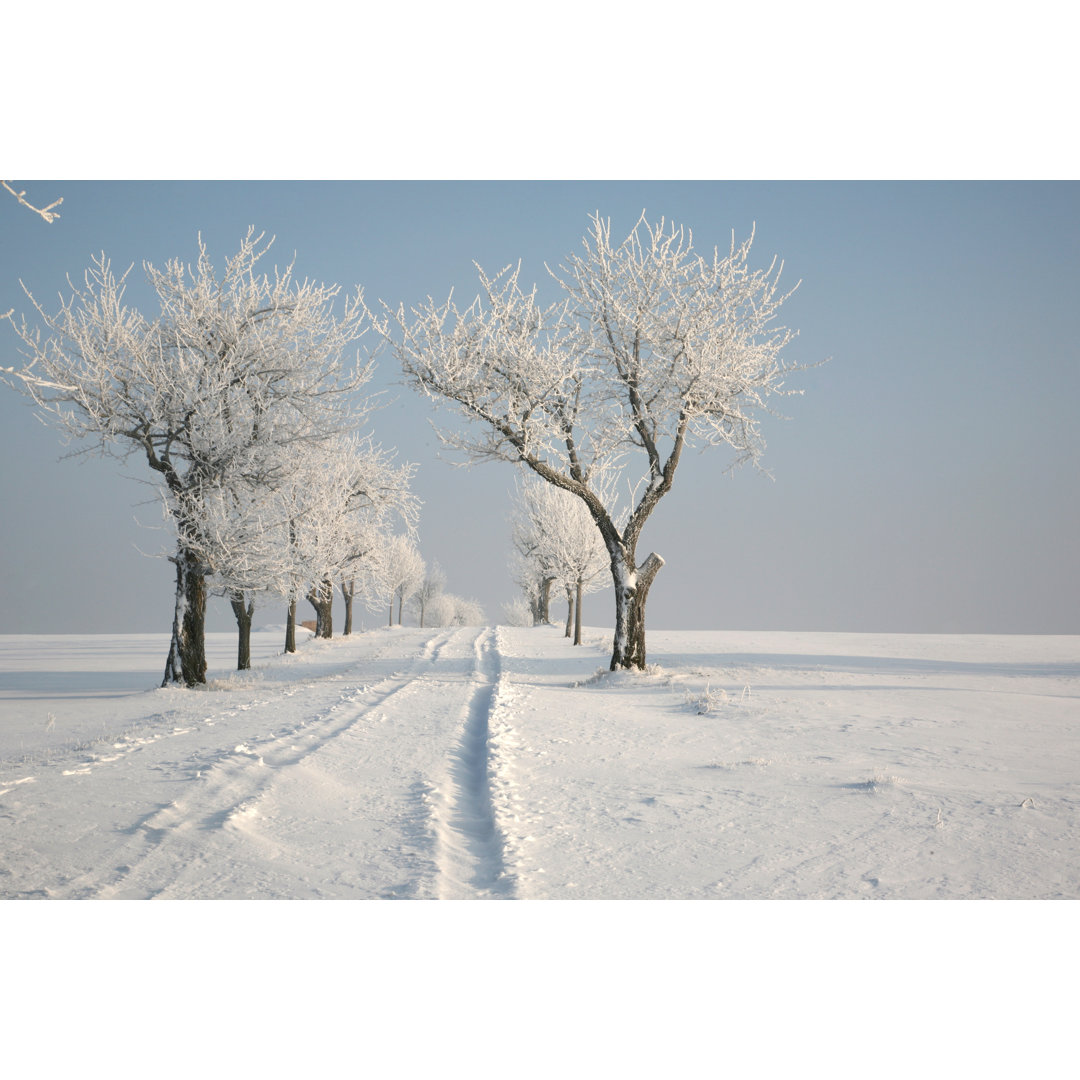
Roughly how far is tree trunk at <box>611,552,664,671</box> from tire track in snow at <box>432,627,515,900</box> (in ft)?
22.4

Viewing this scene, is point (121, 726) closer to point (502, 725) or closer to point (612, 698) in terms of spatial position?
point (502, 725)

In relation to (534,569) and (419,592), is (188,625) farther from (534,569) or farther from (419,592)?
(419,592)

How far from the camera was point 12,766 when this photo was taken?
793 centimetres

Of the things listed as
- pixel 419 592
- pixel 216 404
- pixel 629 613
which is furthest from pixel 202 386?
pixel 419 592

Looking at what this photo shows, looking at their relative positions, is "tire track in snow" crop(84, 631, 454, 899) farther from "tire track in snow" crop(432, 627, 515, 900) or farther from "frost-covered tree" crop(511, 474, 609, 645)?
"frost-covered tree" crop(511, 474, 609, 645)

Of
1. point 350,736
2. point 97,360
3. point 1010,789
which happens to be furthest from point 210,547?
point 1010,789

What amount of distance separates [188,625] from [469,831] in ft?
41.3

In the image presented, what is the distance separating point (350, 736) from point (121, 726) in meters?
4.10

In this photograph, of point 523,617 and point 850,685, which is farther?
point 523,617

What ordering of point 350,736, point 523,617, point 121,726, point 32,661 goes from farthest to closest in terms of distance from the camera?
point 523,617
point 32,661
point 121,726
point 350,736

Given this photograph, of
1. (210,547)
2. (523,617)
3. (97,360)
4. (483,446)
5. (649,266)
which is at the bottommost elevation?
(523,617)

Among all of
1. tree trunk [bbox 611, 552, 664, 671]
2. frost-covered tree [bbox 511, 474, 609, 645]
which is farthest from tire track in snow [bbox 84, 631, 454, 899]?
frost-covered tree [bbox 511, 474, 609, 645]

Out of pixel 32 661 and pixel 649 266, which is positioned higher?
pixel 649 266

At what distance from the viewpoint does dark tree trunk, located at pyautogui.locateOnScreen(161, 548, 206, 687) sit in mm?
16016
